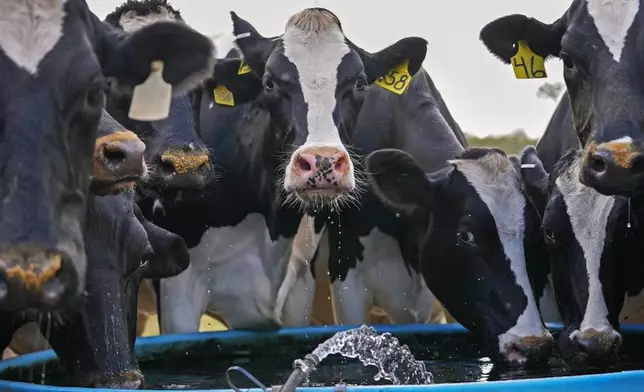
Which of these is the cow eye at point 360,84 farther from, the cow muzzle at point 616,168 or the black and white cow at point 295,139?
the cow muzzle at point 616,168

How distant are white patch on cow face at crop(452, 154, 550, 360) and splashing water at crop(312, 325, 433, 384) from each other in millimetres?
632

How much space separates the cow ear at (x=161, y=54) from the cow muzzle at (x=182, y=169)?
62.4 inches

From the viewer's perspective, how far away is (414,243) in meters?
7.41

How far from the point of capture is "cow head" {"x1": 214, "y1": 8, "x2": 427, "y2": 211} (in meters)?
6.06

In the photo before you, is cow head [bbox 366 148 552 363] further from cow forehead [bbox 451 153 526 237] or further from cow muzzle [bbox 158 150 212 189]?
cow muzzle [bbox 158 150 212 189]

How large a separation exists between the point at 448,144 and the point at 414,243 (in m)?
0.73

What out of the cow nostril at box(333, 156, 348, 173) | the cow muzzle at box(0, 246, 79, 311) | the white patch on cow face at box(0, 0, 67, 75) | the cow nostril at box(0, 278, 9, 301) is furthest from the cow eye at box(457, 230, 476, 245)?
the cow nostril at box(0, 278, 9, 301)

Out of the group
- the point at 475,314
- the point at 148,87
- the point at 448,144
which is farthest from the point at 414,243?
the point at 148,87

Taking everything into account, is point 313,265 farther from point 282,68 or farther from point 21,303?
point 21,303

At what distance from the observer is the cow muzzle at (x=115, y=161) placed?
4.13 metres

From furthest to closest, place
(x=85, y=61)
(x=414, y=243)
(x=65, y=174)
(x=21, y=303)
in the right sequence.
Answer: (x=414, y=243), (x=85, y=61), (x=65, y=174), (x=21, y=303)

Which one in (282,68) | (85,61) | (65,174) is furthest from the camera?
(282,68)

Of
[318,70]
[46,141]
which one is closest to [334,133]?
[318,70]

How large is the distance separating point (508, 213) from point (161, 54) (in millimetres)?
2420
